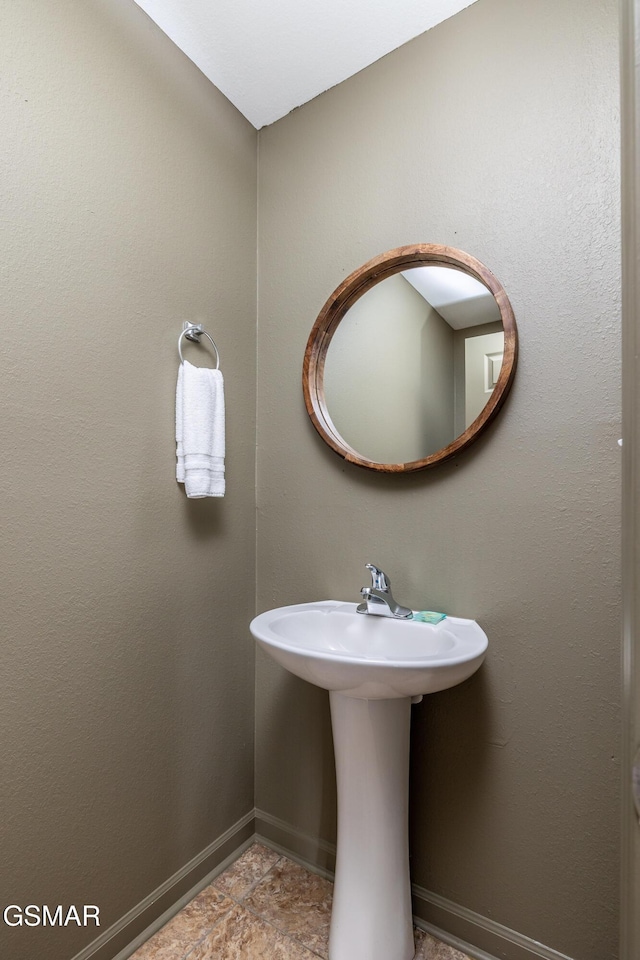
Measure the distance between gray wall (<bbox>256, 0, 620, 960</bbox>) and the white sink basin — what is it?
0.13 m

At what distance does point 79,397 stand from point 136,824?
1.11m

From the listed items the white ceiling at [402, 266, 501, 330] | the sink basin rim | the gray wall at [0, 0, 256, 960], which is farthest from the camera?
the white ceiling at [402, 266, 501, 330]

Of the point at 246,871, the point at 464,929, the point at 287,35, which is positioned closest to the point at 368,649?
the point at 464,929

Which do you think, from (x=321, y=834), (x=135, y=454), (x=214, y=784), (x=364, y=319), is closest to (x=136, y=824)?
(x=214, y=784)

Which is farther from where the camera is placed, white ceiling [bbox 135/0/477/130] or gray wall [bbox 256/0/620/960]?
white ceiling [bbox 135/0/477/130]

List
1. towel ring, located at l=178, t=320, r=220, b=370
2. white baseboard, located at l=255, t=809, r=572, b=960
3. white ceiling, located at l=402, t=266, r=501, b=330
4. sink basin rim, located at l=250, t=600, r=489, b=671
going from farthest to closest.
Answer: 1. towel ring, located at l=178, t=320, r=220, b=370
2. white ceiling, located at l=402, t=266, r=501, b=330
3. white baseboard, located at l=255, t=809, r=572, b=960
4. sink basin rim, located at l=250, t=600, r=489, b=671

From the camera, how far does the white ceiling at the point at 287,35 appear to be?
1317mm

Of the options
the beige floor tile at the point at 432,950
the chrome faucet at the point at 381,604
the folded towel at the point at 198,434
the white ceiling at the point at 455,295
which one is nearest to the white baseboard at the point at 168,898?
the beige floor tile at the point at 432,950

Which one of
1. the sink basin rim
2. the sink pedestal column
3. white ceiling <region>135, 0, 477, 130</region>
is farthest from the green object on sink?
Answer: white ceiling <region>135, 0, 477, 130</region>

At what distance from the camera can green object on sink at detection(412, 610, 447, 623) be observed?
122 centimetres

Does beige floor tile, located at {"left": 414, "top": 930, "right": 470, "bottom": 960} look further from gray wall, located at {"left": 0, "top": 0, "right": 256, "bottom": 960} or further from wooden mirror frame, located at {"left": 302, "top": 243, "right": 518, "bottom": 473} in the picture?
wooden mirror frame, located at {"left": 302, "top": 243, "right": 518, "bottom": 473}

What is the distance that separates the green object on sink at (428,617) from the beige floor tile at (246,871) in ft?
3.21

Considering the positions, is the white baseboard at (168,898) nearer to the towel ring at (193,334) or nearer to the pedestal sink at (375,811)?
the pedestal sink at (375,811)

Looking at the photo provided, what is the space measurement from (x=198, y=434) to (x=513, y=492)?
33.6 inches
